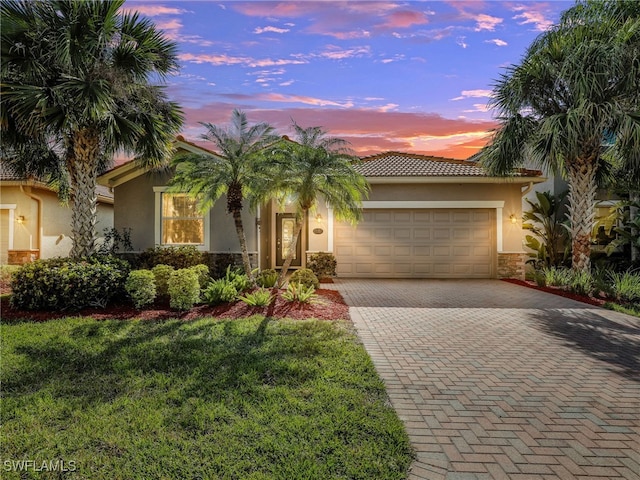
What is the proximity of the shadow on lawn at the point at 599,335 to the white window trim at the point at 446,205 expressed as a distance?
19.2ft

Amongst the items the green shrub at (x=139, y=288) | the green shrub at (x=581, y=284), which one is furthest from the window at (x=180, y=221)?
the green shrub at (x=581, y=284)

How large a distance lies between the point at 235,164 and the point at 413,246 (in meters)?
7.84

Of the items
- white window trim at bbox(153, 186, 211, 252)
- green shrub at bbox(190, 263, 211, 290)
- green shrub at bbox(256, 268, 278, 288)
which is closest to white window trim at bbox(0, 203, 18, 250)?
white window trim at bbox(153, 186, 211, 252)

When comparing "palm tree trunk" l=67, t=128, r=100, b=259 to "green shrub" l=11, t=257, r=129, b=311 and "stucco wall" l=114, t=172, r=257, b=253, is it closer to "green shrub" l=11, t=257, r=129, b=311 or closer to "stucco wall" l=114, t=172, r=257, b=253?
"green shrub" l=11, t=257, r=129, b=311

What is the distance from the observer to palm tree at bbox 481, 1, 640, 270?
9.40 meters

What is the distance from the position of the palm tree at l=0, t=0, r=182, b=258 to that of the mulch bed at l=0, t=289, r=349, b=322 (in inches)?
71.2

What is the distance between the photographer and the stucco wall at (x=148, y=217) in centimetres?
1310

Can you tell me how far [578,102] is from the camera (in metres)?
9.78

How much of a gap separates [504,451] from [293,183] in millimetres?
7208

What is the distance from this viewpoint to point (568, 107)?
10.7 metres

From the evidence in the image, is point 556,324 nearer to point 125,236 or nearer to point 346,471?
point 346,471

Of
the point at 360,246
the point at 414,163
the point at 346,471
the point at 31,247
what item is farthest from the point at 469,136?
the point at 31,247

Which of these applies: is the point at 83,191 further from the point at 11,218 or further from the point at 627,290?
the point at 627,290

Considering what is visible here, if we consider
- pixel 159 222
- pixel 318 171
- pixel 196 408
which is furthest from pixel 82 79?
pixel 196 408
